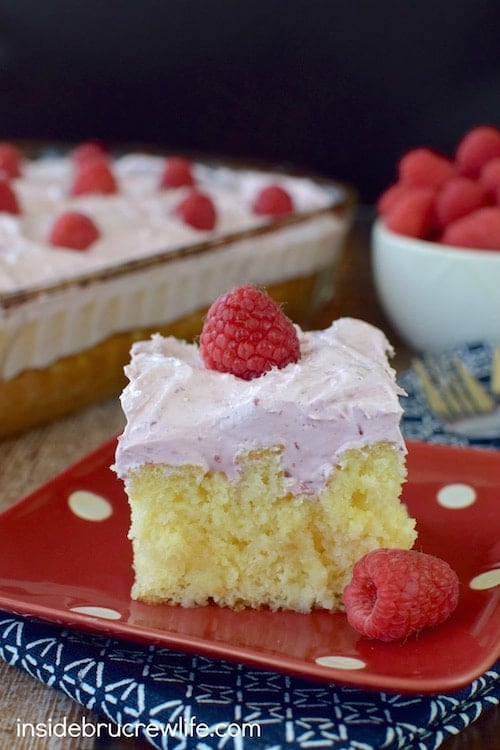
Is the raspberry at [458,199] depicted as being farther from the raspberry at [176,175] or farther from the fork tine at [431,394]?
the raspberry at [176,175]

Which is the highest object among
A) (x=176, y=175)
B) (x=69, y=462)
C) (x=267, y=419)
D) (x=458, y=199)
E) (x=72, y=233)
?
(x=267, y=419)

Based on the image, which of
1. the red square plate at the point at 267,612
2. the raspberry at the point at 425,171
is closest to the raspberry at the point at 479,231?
the raspberry at the point at 425,171

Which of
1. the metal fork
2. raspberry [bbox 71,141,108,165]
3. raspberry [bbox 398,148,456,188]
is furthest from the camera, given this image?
raspberry [bbox 71,141,108,165]

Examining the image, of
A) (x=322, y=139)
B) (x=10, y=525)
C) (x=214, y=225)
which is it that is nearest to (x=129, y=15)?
(x=322, y=139)

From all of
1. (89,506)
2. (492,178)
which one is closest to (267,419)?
(89,506)

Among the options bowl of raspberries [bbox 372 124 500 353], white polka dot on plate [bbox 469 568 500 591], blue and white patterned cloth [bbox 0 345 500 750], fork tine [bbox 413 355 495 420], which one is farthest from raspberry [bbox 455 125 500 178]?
blue and white patterned cloth [bbox 0 345 500 750]

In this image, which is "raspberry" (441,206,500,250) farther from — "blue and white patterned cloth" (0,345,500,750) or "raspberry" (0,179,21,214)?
"blue and white patterned cloth" (0,345,500,750)

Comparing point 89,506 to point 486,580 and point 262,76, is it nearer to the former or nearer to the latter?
point 486,580
